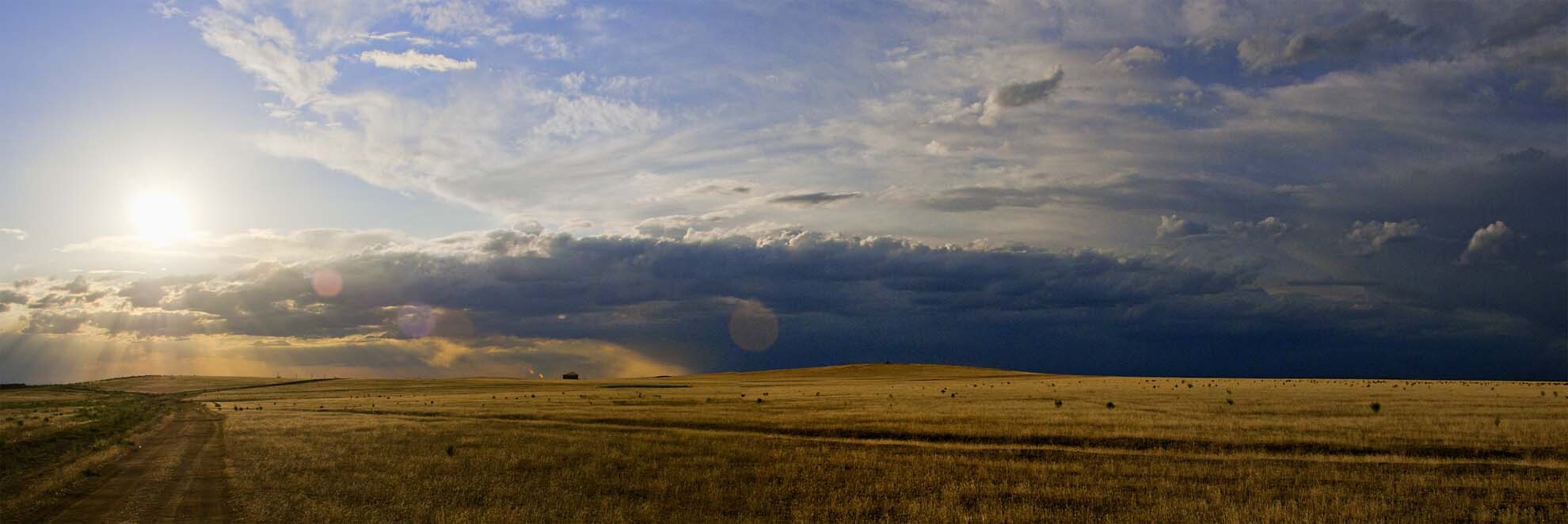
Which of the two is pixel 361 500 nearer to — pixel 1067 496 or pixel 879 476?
pixel 879 476

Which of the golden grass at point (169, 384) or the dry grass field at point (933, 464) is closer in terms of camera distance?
the dry grass field at point (933, 464)

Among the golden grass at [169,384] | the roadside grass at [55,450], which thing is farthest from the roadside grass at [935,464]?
the golden grass at [169,384]

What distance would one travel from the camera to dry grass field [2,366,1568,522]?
816 inches

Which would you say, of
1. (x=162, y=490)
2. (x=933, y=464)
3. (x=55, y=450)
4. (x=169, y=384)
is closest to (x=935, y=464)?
(x=933, y=464)

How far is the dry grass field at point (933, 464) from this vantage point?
20.7 m

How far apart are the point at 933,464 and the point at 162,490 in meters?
22.6

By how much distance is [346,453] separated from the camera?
1253 inches

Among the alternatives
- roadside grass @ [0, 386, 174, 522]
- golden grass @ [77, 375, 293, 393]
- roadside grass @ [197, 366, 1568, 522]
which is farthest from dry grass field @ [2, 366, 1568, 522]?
golden grass @ [77, 375, 293, 393]

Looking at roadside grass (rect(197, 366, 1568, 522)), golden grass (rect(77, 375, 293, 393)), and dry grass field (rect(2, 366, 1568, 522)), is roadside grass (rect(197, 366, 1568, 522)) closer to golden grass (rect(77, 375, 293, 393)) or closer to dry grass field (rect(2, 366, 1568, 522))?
dry grass field (rect(2, 366, 1568, 522))

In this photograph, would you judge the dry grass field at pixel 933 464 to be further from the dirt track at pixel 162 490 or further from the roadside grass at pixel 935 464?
the dirt track at pixel 162 490

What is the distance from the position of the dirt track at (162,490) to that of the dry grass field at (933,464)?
29.1 inches

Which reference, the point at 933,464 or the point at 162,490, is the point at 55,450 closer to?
the point at 162,490

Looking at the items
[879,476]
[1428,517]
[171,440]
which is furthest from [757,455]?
[171,440]

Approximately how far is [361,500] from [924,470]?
1604 centimetres
